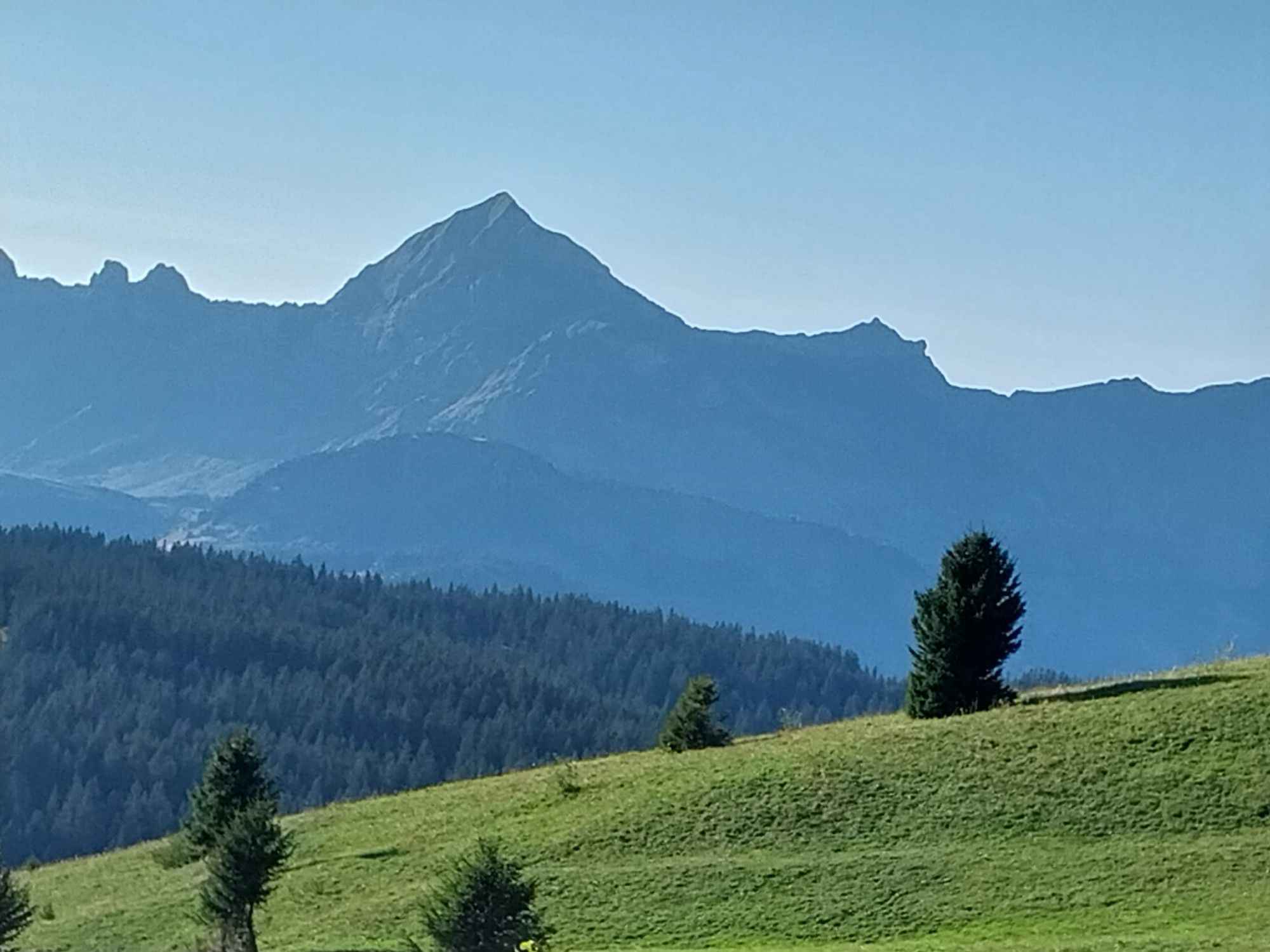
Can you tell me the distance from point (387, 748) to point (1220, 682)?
144 m

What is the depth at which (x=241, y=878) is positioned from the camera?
32062 millimetres

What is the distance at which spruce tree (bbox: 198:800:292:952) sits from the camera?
32.1 m

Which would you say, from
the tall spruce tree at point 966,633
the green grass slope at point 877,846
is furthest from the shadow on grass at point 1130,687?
the tall spruce tree at point 966,633

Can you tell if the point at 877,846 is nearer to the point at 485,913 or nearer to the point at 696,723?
the point at 485,913

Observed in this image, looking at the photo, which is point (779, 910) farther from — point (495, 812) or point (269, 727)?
point (269, 727)

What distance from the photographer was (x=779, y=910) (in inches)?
1248

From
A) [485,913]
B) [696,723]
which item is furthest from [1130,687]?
[485,913]

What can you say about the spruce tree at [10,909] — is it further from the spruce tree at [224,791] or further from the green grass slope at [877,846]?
the spruce tree at [224,791]

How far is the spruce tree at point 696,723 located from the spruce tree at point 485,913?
23.2 metres

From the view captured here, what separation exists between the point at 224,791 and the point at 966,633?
21.4 m

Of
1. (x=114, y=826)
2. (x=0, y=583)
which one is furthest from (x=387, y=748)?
(x=0, y=583)

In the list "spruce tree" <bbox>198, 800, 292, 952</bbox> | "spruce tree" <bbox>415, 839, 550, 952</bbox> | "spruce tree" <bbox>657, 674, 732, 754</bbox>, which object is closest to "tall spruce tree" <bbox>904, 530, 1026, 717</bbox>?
"spruce tree" <bbox>657, 674, 732, 754</bbox>

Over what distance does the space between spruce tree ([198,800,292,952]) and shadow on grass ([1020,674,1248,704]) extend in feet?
→ 72.9

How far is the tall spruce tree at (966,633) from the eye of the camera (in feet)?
146
